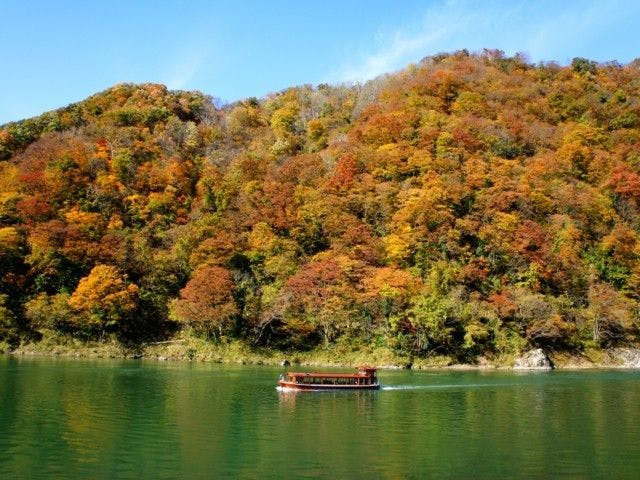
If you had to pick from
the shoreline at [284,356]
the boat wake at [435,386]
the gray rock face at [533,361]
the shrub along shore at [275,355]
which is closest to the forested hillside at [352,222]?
the shrub along shore at [275,355]

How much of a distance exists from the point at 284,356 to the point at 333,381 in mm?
22923

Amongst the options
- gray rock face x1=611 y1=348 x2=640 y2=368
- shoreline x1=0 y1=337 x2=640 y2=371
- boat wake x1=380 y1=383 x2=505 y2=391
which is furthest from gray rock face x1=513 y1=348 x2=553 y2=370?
boat wake x1=380 y1=383 x2=505 y2=391

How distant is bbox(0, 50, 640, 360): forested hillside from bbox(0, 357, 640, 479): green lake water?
20.2 meters

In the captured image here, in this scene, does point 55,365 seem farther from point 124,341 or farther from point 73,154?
point 73,154

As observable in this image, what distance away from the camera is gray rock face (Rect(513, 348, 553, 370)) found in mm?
59344

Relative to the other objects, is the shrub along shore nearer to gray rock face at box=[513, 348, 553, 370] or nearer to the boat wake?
gray rock face at box=[513, 348, 553, 370]

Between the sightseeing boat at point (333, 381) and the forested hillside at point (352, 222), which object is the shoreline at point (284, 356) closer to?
the forested hillside at point (352, 222)

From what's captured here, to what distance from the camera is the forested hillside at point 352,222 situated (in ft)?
212

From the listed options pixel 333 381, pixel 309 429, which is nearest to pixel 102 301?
pixel 333 381

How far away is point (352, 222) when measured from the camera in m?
78.0

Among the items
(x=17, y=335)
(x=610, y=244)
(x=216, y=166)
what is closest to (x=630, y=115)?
(x=610, y=244)

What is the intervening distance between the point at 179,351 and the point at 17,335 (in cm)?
1815

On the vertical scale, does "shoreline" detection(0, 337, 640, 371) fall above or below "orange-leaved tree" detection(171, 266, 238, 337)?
below

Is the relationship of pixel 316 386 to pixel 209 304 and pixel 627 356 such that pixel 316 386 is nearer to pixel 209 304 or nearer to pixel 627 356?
pixel 209 304
